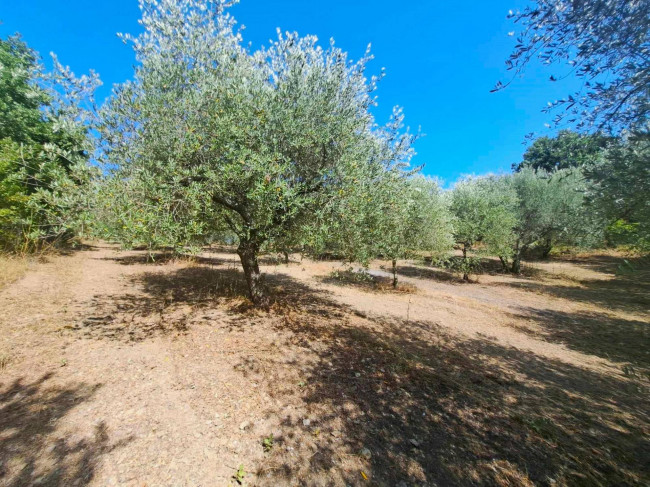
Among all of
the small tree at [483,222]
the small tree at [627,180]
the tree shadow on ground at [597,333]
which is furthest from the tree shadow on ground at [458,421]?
the small tree at [483,222]

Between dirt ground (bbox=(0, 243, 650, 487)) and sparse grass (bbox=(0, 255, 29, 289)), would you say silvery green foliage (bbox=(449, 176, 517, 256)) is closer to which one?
dirt ground (bbox=(0, 243, 650, 487))

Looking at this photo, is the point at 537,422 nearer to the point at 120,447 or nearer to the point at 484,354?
the point at 484,354

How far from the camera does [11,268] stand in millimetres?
10242

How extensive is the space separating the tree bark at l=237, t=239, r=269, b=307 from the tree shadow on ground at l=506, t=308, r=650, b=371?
10055 mm

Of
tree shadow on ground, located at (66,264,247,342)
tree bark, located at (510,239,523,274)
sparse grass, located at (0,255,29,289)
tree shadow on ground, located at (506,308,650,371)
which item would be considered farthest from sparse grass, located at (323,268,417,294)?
sparse grass, located at (0,255,29,289)

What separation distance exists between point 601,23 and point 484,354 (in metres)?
7.30

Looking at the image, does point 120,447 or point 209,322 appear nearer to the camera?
point 120,447

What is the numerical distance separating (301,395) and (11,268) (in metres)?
13.6

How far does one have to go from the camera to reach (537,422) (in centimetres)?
436

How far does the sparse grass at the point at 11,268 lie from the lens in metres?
9.12

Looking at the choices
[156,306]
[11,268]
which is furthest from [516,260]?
[11,268]

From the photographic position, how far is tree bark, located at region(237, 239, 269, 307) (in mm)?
7892

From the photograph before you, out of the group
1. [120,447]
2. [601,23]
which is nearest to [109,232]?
[120,447]

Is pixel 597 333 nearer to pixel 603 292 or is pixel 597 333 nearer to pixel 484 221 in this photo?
pixel 603 292
